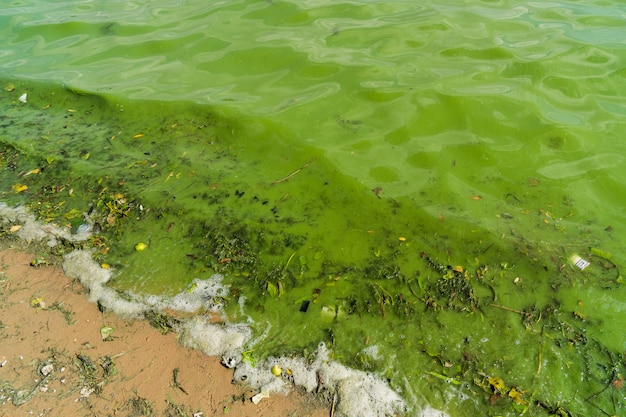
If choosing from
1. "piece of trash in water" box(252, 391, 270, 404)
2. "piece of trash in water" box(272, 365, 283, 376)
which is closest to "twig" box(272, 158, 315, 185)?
"piece of trash in water" box(272, 365, 283, 376)

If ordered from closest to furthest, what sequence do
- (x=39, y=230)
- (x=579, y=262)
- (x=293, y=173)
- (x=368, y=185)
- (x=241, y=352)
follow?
(x=241, y=352) → (x=579, y=262) → (x=39, y=230) → (x=368, y=185) → (x=293, y=173)

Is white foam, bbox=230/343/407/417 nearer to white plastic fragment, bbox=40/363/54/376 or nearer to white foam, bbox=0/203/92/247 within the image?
white plastic fragment, bbox=40/363/54/376

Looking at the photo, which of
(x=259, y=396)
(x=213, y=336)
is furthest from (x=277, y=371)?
(x=213, y=336)

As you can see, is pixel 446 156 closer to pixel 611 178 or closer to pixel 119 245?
pixel 611 178

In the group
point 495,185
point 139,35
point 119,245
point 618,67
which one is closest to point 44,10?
point 139,35

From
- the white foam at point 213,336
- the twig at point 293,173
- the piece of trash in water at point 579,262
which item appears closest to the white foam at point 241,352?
the white foam at point 213,336

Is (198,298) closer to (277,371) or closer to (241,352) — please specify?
(241,352)
